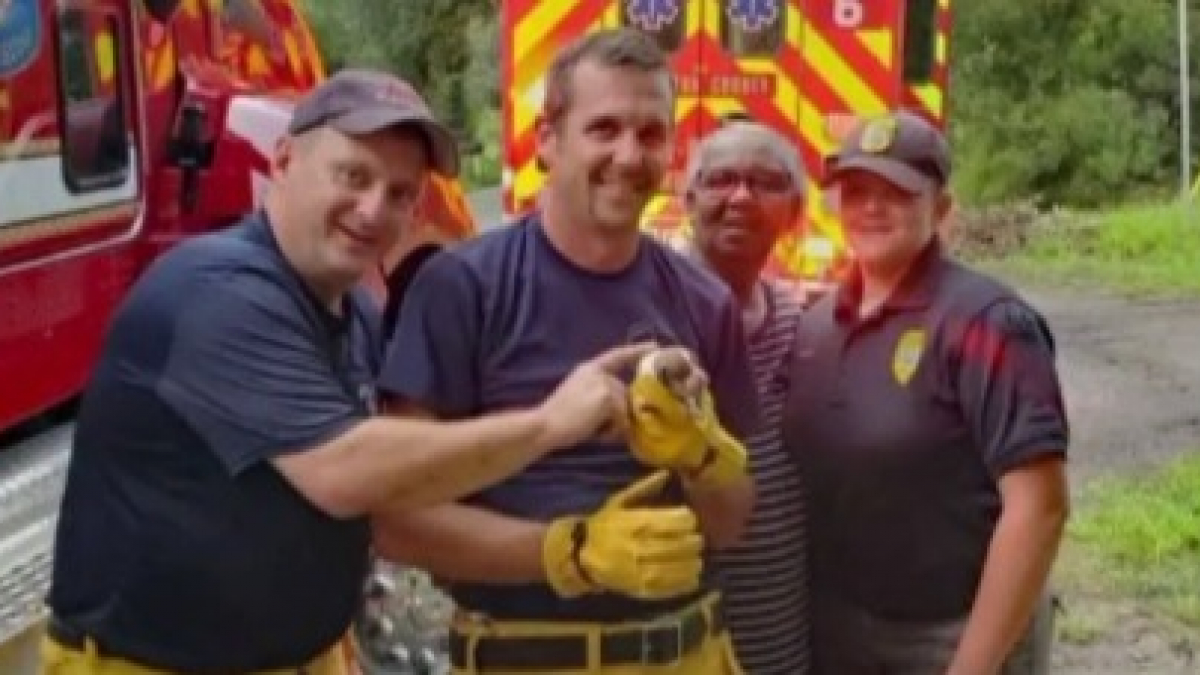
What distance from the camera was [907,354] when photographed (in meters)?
3.66

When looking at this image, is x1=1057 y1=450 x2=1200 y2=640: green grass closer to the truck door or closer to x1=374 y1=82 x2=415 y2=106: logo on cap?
the truck door

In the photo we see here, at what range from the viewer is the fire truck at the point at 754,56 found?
8.73 m

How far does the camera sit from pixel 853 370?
373 centimetres

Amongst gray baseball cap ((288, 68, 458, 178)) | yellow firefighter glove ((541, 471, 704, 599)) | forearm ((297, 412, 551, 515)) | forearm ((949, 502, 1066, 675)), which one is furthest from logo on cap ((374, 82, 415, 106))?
forearm ((949, 502, 1066, 675))

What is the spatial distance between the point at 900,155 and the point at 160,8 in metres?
1.78

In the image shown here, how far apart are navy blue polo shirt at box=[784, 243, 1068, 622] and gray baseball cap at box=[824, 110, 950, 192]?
0.12 metres

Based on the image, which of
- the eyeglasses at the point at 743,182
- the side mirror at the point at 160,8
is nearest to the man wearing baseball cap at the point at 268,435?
the eyeglasses at the point at 743,182

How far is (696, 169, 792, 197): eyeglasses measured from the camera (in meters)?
3.79

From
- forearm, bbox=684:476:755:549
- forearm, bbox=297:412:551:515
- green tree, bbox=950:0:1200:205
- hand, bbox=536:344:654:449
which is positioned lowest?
green tree, bbox=950:0:1200:205

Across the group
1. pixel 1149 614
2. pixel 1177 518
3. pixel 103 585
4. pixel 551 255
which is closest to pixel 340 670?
pixel 103 585

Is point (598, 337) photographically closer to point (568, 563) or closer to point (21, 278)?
point (568, 563)

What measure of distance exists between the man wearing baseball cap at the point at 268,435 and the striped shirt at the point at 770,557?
0.66 m

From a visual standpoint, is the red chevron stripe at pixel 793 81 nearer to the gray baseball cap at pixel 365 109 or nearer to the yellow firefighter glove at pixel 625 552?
the gray baseball cap at pixel 365 109

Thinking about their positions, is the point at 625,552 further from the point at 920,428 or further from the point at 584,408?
the point at 920,428
